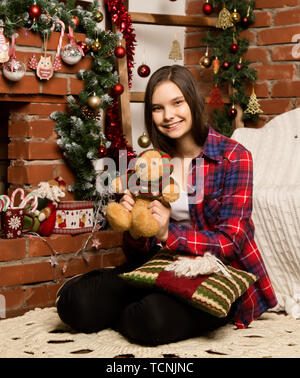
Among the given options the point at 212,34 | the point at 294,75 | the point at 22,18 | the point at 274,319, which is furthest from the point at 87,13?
the point at 274,319

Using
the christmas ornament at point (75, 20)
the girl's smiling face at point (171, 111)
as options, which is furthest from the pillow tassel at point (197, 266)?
the christmas ornament at point (75, 20)

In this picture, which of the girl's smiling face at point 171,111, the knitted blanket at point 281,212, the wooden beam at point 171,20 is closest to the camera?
the girl's smiling face at point 171,111

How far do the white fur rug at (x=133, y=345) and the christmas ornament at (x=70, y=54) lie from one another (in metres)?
1.00

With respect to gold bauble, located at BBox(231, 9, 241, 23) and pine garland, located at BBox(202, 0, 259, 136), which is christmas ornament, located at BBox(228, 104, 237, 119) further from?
gold bauble, located at BBox(231, 9, 241, 23)

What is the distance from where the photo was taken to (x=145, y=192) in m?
1.54

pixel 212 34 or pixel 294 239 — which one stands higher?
pixel 212 34

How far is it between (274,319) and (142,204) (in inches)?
26.4

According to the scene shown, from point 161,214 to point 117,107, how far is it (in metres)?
1.06

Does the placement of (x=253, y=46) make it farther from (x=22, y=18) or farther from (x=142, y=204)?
(x=142, y=204)

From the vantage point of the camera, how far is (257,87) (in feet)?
8.88

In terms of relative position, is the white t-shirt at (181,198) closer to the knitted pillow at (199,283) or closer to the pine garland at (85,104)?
the knitted pillow at (199,283)

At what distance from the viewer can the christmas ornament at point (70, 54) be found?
2129 mm

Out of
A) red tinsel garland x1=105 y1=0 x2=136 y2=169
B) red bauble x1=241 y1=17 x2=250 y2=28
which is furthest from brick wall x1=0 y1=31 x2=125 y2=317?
red bauble x1=241 y1=17 x2=250 y2=28

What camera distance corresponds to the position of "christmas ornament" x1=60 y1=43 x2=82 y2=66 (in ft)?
6.98
